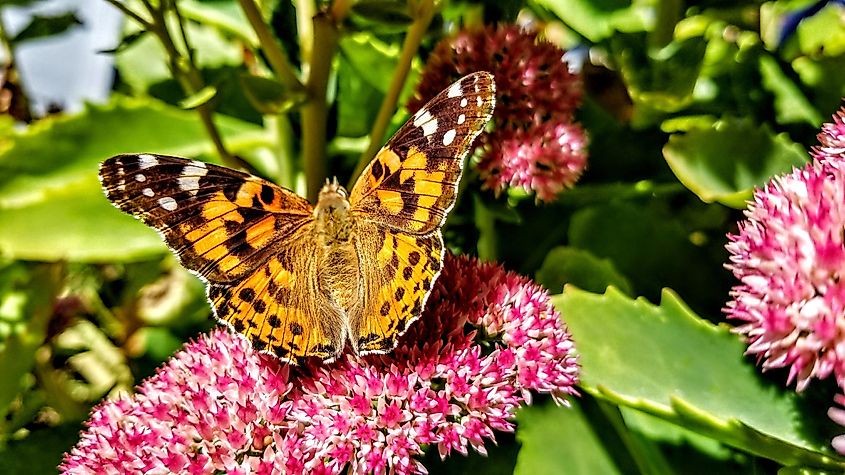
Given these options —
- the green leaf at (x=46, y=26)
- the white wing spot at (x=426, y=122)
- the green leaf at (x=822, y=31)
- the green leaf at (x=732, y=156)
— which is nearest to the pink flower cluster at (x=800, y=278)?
the green leaf at (x=732, y=156)

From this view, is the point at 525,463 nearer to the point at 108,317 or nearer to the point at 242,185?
the point at 242,185

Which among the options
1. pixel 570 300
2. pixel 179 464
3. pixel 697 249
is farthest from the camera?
pixel 697 249

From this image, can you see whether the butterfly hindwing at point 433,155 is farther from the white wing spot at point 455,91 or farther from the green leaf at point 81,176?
the green leaf at point 81,176

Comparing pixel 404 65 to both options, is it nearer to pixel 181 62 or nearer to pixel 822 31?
pixel 181 62

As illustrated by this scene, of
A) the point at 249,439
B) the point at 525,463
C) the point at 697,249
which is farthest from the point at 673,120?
the point at 249,439

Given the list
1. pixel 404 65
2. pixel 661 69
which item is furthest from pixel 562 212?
pixel 404 65

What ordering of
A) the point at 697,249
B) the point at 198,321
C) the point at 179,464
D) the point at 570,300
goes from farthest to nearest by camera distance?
the point at 198,321 → the point at 697,249 → the point at 570,300 → the point at 179,464
